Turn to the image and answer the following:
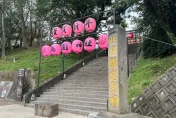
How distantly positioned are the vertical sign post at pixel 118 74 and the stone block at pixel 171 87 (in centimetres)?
194

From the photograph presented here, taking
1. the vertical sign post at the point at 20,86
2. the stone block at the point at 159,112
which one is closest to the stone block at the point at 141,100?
the stone block at the point at 159,112

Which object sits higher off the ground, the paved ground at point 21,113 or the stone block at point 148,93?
the stone block at point 148,93

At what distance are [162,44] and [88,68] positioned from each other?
16.9 ft

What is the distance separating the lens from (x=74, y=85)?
1264 cm

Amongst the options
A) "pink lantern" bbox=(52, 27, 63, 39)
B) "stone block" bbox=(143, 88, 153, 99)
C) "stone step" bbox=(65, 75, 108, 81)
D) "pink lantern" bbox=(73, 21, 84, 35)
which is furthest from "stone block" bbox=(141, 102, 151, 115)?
"pink lantern" bbox=(52, 27, 63, 39)

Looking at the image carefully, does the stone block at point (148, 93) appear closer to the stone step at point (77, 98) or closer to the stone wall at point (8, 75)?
the stone step at point (77, 98)

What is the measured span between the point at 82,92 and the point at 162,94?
5077 millimetres

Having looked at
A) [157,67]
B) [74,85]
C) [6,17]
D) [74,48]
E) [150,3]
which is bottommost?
[74,85]

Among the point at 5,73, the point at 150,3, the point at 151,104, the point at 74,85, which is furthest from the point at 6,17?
the point at 151,104

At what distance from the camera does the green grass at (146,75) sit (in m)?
A: 8.74

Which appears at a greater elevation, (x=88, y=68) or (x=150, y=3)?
(x=150, y=3)

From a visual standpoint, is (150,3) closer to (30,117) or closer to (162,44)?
(162,44)

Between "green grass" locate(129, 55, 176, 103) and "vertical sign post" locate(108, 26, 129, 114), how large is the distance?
2.52m

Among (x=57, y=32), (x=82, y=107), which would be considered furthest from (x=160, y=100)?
(x=57, y=32)
